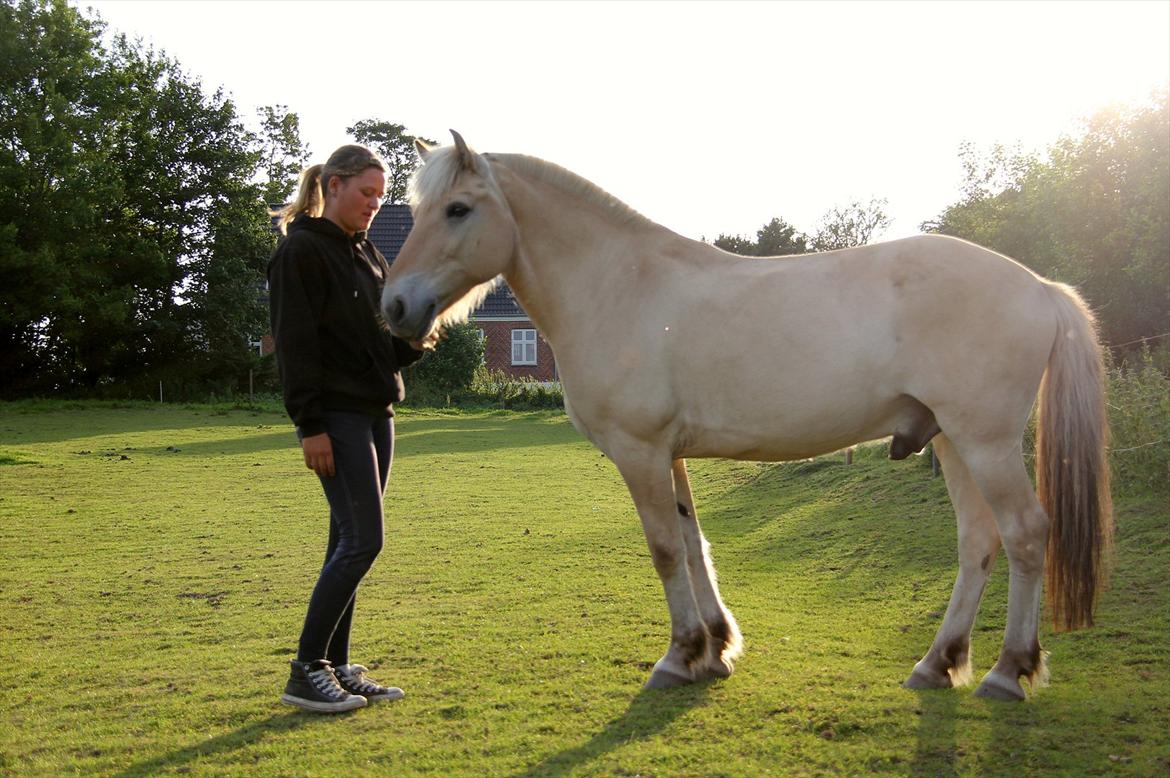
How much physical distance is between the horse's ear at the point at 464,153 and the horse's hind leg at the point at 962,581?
233 cm

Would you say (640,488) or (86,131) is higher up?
(86,131)

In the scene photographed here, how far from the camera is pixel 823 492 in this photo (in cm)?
972

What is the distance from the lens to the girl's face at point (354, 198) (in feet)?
13.0

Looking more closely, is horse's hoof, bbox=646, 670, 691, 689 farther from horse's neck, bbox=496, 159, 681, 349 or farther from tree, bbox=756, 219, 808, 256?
tree, bbox=756, 219, 808, 256

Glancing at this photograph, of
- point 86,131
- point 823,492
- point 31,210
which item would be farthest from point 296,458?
point 86,131

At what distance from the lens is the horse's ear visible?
4027 mm

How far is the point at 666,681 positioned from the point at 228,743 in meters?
1.74

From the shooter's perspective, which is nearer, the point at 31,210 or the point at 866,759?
the point at 866,759

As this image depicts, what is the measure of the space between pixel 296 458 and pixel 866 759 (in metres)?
12.7

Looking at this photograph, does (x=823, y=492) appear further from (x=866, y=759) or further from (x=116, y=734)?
(x=116, y=734)

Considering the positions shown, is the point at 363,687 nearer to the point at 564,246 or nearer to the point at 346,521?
the point at 346,521

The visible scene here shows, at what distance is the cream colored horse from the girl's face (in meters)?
0.19

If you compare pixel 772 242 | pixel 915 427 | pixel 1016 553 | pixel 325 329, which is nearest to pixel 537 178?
pixel 325 329

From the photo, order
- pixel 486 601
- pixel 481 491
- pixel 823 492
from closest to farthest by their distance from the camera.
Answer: pixel 486 601 < pixel 823 492 < pixel 481 491
